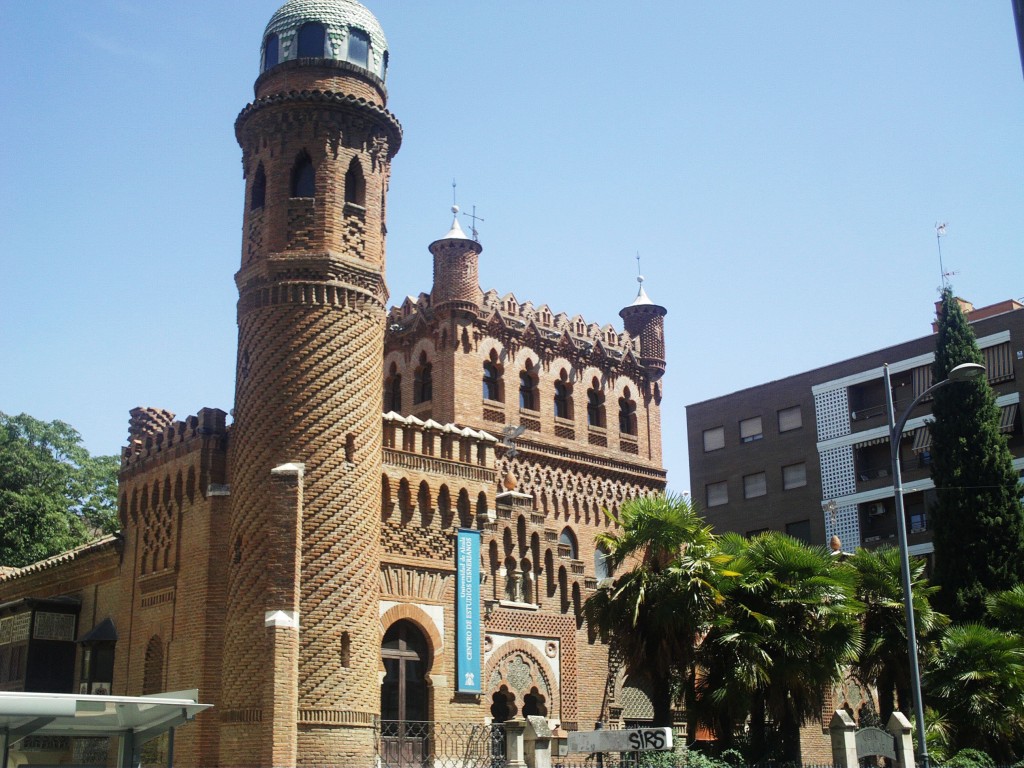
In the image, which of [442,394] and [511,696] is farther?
[442,394]

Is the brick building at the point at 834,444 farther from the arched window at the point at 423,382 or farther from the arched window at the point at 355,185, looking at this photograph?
the arched window at the point at 355,185

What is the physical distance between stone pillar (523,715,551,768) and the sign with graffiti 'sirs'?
6.16 ft

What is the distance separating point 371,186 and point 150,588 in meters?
10.7

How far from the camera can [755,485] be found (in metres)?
58.9

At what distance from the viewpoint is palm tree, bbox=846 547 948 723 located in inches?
1138

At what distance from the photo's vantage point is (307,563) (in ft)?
81.6

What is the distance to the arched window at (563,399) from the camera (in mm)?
40853

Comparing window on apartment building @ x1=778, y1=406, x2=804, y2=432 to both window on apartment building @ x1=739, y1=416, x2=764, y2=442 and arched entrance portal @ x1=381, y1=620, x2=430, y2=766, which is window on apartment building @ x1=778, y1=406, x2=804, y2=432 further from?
arched entrance portal @ x1=381, y1=620, x2=430, y2=766

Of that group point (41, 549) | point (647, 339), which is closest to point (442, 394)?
point (647, 339)

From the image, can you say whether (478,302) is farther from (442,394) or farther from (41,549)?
(41,549)

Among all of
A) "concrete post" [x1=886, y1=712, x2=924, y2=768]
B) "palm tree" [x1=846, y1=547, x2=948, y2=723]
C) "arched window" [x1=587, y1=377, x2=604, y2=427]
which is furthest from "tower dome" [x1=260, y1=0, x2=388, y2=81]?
"concrete post" [x1=886, y1=712, x2=924, y2=768]

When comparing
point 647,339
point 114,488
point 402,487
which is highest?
point 647,339

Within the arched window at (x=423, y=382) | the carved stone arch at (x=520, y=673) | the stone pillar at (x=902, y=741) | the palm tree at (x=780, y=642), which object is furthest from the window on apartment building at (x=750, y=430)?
the stone pillar at (x=902, y=741)

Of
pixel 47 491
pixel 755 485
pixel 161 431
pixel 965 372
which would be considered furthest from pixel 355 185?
pixel 755 485
